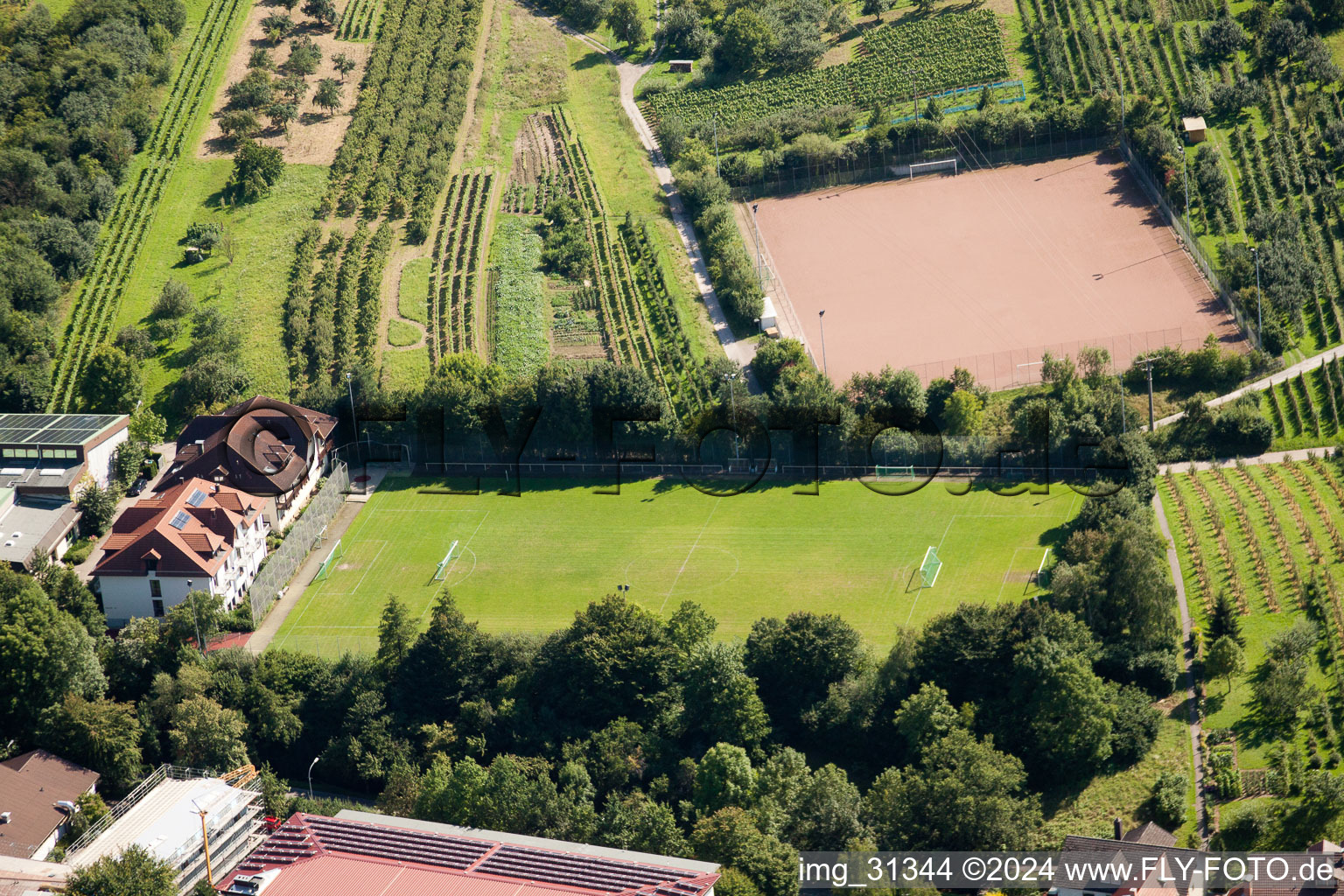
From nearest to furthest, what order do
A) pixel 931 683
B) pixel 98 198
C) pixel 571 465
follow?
1. pixel 931 683
2. pixel 571 465
3. pixel 98 198

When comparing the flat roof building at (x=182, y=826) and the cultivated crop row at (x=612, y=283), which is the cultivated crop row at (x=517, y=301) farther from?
the flat roof building at (x=182, y=826)

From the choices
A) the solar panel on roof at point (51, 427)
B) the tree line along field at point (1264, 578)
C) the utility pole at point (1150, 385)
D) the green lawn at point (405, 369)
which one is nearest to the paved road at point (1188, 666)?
the tree line along field at point (1264, 578)

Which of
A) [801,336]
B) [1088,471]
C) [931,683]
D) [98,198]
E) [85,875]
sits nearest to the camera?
[85,875]

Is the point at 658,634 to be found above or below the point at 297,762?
above

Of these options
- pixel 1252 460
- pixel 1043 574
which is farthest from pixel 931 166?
pixel 1043 574

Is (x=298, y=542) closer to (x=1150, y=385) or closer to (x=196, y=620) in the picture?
(x=196, y=620)

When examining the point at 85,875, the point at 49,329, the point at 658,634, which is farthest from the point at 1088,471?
the point at 49,329

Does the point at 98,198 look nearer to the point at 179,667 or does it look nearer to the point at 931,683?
the point at 179,667
